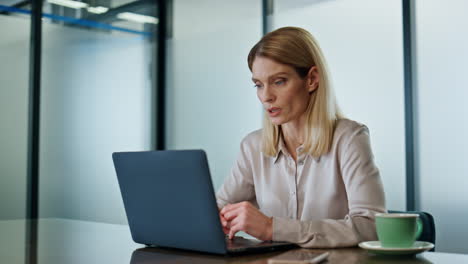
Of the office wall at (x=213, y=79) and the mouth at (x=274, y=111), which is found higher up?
the office wall at (x=213, y=79)

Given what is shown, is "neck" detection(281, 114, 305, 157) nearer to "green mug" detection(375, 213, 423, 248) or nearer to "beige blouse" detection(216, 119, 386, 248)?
"beige blouse" detection(216, 119, 386, 248)

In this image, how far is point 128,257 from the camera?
1.27 metres

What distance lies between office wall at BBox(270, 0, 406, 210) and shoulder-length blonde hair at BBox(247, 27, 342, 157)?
2073 millimetres

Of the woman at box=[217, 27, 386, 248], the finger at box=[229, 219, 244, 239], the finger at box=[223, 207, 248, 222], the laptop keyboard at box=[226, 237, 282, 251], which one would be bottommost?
the laptop keyboard at box=[226, 237, 282, 251]

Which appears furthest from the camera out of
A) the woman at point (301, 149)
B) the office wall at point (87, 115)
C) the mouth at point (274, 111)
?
the office wall at point (87, 115)

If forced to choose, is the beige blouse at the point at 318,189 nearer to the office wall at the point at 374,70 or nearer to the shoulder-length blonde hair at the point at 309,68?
the shoulder-length blonde hair at the point at 309,68

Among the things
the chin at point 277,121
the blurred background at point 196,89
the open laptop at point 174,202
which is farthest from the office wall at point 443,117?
the open laptop at point 174,202

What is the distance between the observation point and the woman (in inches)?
65.4

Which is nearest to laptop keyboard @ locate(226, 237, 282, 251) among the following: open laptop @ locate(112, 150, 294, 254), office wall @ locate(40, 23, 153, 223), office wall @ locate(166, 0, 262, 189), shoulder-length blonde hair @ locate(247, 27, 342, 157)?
open laptop @ locate(112, 150, 294, 254)

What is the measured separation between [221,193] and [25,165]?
2962 millimetres

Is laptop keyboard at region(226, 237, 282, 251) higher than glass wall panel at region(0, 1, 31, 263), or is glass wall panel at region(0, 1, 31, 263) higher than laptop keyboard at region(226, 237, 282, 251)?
glass wall panel at region(0, 1, 31, 263)

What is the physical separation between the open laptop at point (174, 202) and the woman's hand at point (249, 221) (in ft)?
0.10

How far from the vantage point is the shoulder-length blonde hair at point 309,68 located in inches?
68.6

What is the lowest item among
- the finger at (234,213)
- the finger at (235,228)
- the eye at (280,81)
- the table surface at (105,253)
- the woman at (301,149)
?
the table surface at (105,253)
